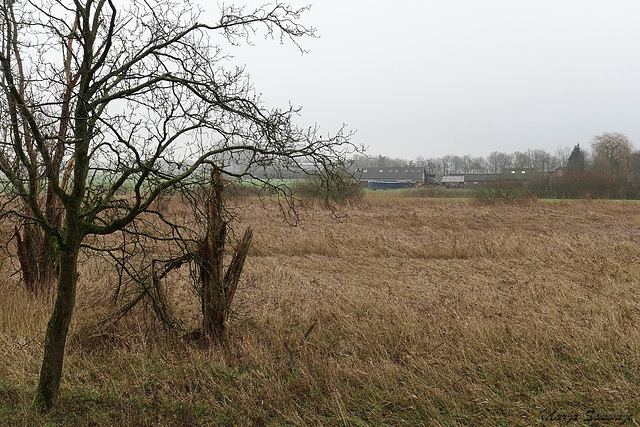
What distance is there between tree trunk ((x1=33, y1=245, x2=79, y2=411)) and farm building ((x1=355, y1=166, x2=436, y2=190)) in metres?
62.9

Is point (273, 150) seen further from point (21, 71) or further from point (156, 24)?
point (21, 71)

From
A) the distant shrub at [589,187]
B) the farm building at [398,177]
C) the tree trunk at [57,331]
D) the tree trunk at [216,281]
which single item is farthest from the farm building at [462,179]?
the tree trunk at [57,331]

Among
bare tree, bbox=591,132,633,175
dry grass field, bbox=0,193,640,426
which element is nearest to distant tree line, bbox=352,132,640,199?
bare tree, bbox=591,132,633,175

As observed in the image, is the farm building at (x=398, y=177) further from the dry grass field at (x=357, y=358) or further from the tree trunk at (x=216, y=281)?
the tree trunk at (x=216, y=281)

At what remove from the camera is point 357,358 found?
495 cm

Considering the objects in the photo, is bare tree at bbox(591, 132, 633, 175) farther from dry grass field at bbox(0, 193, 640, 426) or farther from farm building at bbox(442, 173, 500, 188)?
dry grass field at bbox(0, 193, 640, 426)

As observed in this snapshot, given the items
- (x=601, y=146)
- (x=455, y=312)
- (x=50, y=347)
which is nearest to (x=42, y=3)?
(x=50, y=347)

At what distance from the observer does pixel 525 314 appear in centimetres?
625

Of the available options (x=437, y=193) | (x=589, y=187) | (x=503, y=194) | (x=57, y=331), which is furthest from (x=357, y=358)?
(x=589, y=187)

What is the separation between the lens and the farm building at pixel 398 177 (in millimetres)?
67250

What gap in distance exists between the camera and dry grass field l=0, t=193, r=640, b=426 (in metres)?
3.98

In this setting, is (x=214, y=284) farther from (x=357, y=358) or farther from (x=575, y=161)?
(x=575, y=161)

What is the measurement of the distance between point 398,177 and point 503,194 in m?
37.7

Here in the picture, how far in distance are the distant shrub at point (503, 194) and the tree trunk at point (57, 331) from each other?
3234 cm
